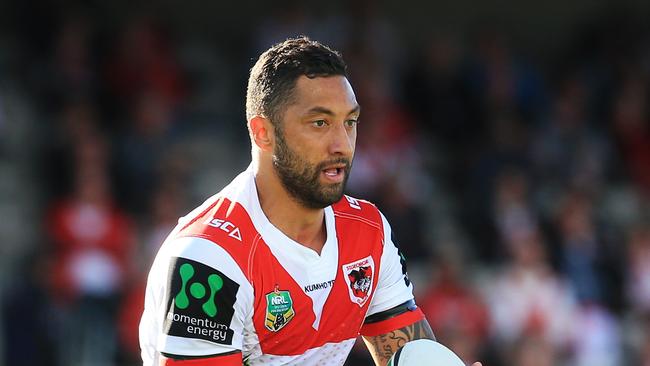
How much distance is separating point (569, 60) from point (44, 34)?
255 inches

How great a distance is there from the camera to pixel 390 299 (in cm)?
496

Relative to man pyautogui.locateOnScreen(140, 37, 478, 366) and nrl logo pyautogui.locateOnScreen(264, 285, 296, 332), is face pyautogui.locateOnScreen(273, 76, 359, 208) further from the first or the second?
nrl logo pyautogui.locateOnScreen(264, 285, 296, 332)

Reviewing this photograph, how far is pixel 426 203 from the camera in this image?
39.6ft

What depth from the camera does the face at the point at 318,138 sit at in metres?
4.40

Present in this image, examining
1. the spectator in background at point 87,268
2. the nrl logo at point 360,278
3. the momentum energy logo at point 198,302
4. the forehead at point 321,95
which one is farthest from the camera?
the spectator in background at point 87,268

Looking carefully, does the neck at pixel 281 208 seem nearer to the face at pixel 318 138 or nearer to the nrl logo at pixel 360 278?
the face at pixel 318 138

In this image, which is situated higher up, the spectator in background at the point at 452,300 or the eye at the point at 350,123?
the eye at the point at 350,123

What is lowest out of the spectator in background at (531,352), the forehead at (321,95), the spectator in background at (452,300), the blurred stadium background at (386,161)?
the spectator in background at (531,352)

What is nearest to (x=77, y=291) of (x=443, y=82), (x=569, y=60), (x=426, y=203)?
(x=426, y=203)

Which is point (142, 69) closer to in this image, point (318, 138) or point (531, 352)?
point (531, 352)

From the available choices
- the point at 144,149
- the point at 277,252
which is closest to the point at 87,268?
the point at 144,149

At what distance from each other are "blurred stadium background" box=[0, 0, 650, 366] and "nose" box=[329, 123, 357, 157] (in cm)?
510

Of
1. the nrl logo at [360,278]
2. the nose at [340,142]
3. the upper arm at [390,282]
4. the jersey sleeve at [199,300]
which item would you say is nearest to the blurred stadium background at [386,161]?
the upper arm at [390,282]

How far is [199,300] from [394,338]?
3.49 ft
